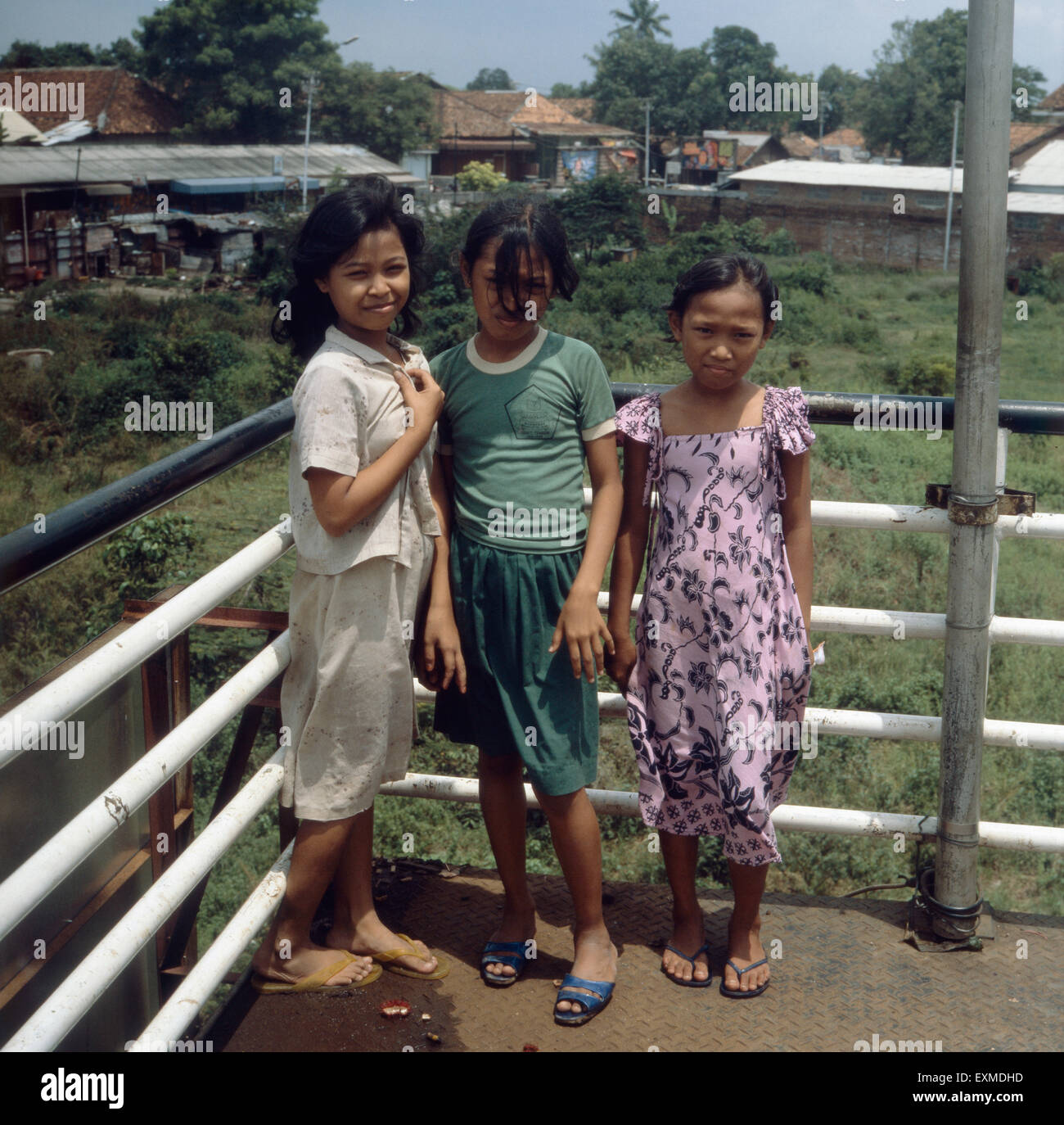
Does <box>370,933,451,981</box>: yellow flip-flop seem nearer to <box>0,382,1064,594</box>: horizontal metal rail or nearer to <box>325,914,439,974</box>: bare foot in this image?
<box>325,914,439,974</box>: bare foot

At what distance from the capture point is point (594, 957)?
2076 millimetres

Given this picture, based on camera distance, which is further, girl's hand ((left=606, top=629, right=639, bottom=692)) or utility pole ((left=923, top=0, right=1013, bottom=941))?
girl's hand ((left=606, top=629, right=639, bottom=692))

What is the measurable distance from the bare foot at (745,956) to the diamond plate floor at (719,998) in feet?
0.10

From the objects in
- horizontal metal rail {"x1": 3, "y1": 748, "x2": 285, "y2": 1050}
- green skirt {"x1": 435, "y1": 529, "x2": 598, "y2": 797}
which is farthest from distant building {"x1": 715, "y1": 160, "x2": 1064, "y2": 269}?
horizontal metal rail {"x1": 3, "y1": 748, "x2": 285, "y2": 1050}

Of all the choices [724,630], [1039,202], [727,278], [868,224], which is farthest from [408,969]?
[868,224]

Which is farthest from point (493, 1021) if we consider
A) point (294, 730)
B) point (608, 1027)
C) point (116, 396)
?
point (116, 396)

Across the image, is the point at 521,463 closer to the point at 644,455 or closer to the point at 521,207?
the point at 644,455

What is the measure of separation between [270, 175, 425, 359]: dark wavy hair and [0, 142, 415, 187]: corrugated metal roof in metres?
28.3

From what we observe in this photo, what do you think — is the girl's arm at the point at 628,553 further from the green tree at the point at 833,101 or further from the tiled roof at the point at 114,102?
the green tree at the point at 833,101

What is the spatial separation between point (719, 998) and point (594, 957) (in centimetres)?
23

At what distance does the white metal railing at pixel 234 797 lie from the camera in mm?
1339

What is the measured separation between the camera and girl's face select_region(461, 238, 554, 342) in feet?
6.28

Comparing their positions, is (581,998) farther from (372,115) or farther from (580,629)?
(372,115)
